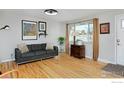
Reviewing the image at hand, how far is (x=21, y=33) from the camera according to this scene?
6.68 ft

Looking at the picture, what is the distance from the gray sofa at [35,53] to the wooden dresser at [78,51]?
0.59 meters

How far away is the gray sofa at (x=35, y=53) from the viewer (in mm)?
2155

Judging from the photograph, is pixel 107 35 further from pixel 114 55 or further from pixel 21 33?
pixel 21 33

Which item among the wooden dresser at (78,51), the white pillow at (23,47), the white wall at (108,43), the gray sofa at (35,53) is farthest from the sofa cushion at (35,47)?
the white wall at (108,43)

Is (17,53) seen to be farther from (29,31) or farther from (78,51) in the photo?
(78,51)

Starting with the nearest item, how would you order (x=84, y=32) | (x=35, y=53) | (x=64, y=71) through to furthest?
(x=64, y=71) → (x=35, y=53) → (x=84, y=32)

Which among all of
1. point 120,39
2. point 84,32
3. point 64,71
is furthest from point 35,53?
point 120,39

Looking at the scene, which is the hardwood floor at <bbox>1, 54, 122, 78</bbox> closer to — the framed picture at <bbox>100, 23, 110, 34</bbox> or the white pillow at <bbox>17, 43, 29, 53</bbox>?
the white pillow at <bbox>17, 43, 29, 53</bbox>

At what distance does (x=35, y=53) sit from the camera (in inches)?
94.0

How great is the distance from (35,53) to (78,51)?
110cm

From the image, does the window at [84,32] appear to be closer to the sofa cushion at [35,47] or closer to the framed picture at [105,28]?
the framed picture at [105,28]

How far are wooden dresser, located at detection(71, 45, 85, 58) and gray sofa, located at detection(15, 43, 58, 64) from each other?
59 cm

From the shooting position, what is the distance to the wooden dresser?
9.09 ft

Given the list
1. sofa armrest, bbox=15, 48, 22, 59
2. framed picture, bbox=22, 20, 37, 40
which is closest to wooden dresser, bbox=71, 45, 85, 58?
framed picture, bbox=22, 20, 37, 40
